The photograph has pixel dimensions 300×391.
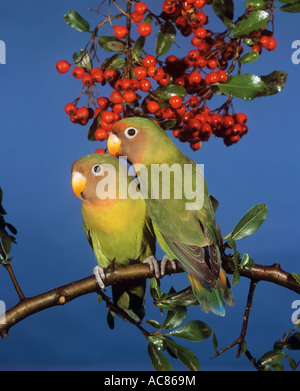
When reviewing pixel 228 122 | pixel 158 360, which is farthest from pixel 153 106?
pixel 158 360

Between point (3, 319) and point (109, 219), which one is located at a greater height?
point (109, 219)

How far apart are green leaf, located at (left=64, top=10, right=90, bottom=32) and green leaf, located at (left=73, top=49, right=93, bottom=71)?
0.03 metres

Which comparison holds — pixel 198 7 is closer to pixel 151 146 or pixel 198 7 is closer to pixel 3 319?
pixel 151 146

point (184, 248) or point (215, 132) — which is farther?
point (215, 132)

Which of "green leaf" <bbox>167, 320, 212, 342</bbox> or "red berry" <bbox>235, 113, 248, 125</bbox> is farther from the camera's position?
"red berry" <bbox>235, 113, 248, 125</bbox>

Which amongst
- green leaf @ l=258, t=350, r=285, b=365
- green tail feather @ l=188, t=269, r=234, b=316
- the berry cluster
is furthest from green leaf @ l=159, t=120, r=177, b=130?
green leaf @ l=258, t=350, r=285, b=365

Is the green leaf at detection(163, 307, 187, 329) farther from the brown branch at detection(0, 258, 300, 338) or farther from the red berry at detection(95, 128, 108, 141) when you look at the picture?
the red berry at detection(95, 128, 108, 141)

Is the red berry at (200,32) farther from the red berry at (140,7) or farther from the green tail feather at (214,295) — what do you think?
the green tail feather at (214,295)

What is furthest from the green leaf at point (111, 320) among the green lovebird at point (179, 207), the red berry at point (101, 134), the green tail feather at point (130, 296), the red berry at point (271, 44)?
the red berry at point (271, 44)

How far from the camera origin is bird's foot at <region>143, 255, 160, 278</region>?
652 millimetres
